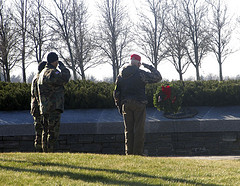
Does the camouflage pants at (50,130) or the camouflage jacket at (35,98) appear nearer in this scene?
the camouflage pants at (50,130)

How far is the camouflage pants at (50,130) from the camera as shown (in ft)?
19.6

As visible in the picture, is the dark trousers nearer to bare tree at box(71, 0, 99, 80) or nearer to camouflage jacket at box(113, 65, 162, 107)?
camouflage jacket at box(113, 65, 162, 107)

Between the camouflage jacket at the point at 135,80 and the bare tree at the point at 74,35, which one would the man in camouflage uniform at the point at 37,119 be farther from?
the bare tree at the point at 74,35

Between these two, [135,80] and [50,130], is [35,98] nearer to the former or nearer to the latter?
[50,130]

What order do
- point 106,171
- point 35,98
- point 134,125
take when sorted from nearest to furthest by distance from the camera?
point 106,171 → point 134,125 → point 35,98

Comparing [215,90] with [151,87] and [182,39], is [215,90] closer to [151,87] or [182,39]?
[151,87]

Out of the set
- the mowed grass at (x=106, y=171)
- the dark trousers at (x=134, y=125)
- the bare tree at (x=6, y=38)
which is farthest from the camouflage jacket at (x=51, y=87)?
the bare tree at (x=6, y=38)

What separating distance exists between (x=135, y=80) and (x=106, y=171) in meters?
2.14

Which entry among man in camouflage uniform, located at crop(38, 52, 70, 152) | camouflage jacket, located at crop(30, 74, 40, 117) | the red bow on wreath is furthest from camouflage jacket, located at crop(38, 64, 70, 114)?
the red bow on wreath

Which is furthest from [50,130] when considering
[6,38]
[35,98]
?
[6,38]

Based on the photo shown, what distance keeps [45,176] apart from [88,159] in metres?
1.39

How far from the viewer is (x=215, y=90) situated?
405 inches

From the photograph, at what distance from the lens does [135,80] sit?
240 inches

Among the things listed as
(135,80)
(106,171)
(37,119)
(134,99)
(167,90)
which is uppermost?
(135,80)
